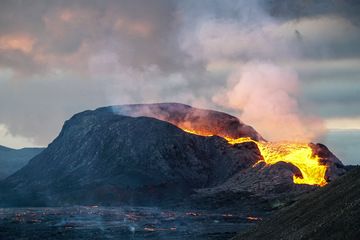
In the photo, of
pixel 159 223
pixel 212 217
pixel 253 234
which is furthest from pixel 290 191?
pixel 253 234

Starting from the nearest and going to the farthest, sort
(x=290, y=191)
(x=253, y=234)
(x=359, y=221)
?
(x=359, y=221) < (x=253, y=234) < (x=290, y=191)

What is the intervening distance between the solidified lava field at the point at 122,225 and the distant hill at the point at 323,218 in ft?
125

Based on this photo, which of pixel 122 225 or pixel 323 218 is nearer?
pixel 323 218

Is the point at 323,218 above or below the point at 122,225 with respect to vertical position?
above

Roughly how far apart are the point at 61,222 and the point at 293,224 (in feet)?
301

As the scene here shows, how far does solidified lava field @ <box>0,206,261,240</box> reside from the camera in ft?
360

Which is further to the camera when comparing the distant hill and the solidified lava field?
the solidified lava field

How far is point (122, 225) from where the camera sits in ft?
430

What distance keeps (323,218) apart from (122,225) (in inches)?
3366

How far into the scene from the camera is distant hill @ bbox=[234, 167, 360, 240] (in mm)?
41875

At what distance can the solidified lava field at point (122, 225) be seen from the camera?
109625mm

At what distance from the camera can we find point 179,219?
144500mm

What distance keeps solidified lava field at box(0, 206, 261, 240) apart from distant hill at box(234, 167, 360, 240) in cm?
3800

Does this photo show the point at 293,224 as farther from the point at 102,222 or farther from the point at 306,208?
the point at 102,222
